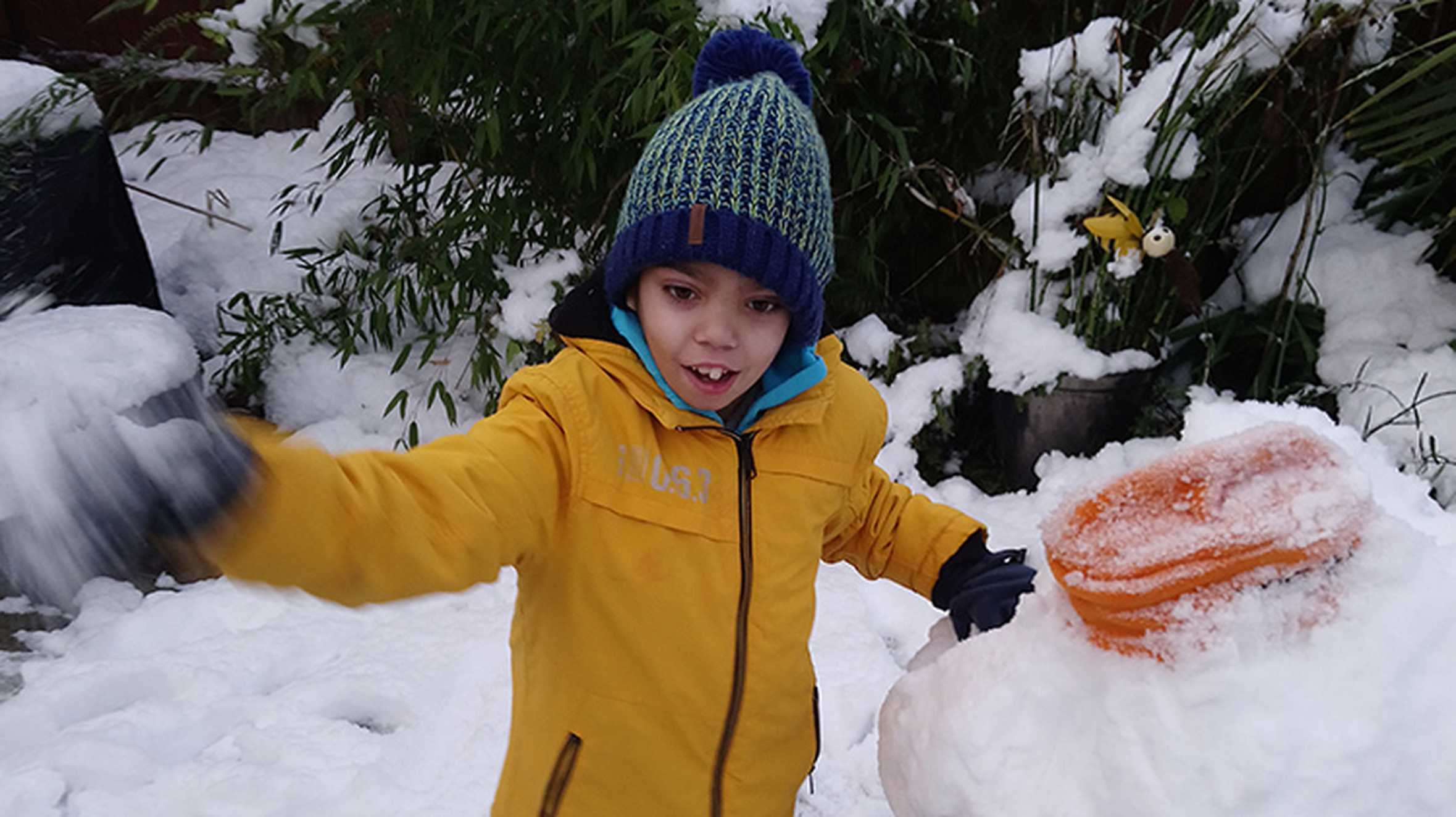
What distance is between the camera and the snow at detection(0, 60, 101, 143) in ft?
7.80

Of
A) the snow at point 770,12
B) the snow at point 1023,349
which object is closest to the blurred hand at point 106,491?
the snow at point 770,12

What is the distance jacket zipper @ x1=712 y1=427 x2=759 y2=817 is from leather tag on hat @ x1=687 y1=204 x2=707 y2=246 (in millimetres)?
198

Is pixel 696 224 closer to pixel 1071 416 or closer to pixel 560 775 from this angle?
pixel 560 775

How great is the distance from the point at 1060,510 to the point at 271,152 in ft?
14.1

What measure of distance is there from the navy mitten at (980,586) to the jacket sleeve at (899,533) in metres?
0.02

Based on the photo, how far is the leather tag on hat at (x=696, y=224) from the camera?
2.98ft

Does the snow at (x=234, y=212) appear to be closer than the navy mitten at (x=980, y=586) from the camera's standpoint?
No

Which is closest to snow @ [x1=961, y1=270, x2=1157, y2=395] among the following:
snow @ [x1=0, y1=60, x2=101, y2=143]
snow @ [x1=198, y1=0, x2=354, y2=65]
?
snow @ [x1=198, y1=0, x2=354, y2=65]

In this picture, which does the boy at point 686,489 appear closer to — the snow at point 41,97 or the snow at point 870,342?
the snow at point 870,342

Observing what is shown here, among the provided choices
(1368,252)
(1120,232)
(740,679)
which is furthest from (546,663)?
(1368,252)

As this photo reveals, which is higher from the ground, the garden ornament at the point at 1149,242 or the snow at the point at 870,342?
the garden ornament at the point at 1149,242

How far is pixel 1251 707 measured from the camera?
0.56 m

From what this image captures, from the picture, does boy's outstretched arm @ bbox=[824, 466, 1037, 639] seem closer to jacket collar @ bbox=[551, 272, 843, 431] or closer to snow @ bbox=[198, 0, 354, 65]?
jacket collar @ bbox=[551, 272, 843, 431]

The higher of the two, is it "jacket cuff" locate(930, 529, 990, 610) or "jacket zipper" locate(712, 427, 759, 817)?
"jacket cuff" locate(930, 529, 990, 610)
